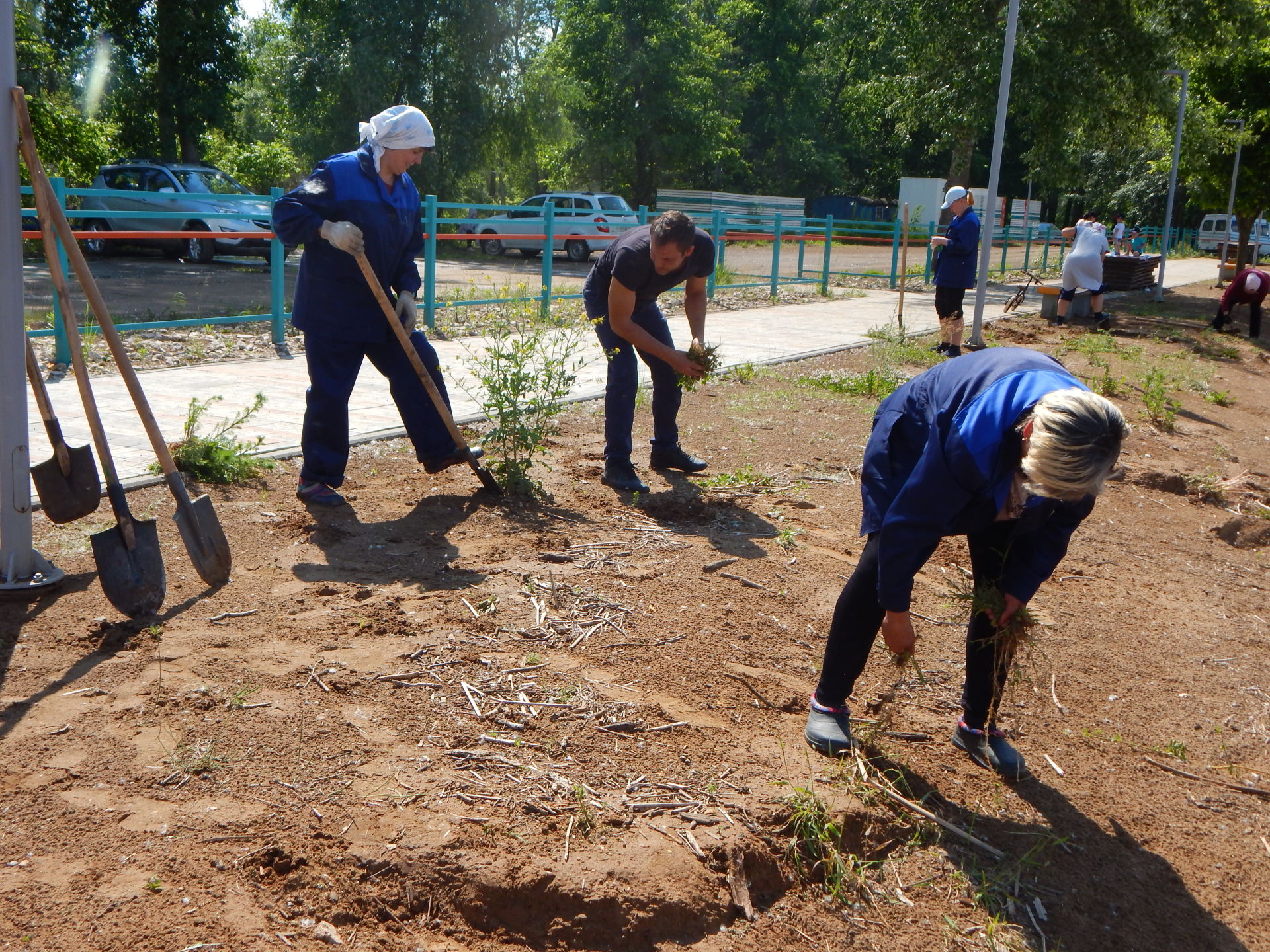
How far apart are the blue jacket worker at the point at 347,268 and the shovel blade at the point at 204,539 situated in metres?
1.14

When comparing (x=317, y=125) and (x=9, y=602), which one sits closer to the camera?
(x=9, y=602)

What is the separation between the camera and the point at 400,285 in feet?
17.0

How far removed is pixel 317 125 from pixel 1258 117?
2026cm

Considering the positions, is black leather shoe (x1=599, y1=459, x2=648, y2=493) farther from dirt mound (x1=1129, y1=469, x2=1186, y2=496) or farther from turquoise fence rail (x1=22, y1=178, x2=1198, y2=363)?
dirt mound (x1=1129, y1=469, x2=1186, y2=496)

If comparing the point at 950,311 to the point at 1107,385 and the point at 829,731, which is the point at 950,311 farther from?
the point at 829,731

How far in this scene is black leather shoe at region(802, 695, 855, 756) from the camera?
10.5 ft

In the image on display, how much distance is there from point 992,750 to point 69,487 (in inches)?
130

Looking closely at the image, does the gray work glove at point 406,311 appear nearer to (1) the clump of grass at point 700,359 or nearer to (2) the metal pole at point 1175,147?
(1) the clump of grass at point 700,359

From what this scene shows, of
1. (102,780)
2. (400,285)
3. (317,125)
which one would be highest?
(317,125)

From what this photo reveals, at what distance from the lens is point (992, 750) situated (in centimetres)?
332

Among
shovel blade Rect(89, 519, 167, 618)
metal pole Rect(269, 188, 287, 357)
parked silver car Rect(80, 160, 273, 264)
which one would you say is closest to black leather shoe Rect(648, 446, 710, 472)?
shovel blade Rect(89, 519, 167, 618)

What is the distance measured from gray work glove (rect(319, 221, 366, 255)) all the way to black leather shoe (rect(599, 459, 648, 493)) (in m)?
1.65

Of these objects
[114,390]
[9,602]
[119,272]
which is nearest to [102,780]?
[9,602]

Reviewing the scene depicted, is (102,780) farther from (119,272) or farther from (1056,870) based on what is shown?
(119,272)
